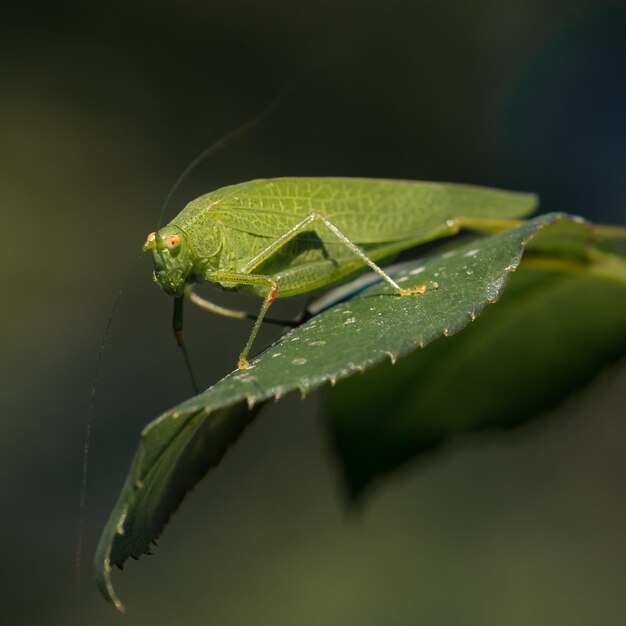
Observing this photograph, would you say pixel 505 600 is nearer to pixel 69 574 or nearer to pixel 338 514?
pixel 338 514

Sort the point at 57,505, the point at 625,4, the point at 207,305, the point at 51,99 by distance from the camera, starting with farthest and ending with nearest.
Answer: the point at 51,99, the point at 57,505, the point at 625,4, the point at 207,305

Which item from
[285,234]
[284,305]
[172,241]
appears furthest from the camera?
[284,305]

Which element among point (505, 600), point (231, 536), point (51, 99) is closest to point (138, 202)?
point (51, 99)

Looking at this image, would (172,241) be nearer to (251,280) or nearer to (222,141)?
(251,280)

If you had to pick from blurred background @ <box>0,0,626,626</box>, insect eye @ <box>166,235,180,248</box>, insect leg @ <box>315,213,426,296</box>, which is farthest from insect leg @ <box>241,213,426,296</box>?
blurred background @ <box>0,0,626,626</box>

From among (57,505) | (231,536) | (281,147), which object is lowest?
(231,536)

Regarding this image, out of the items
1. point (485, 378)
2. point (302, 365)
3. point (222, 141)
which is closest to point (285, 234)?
point (222, 141)

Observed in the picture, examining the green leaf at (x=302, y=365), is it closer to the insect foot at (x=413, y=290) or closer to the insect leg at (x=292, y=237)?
the insect foot at (x=413, y=290)
